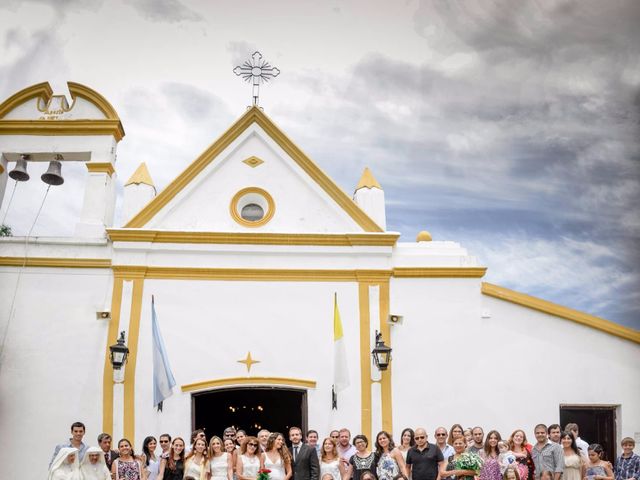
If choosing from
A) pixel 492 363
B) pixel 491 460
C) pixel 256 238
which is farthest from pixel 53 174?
pixel 491 460

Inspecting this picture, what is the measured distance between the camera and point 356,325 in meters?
13.4

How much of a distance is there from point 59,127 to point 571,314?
35.4 ft

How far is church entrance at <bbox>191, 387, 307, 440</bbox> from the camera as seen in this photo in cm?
1848

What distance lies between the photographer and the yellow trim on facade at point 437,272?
13672 millimetres

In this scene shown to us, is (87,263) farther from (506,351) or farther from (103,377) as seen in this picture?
(506,351)

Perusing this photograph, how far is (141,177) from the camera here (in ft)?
47.0

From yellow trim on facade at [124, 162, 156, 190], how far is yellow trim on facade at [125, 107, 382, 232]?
77 cm

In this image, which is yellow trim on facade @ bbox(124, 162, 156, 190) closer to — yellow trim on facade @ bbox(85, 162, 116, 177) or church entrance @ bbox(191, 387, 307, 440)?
yellow trim on facade @ bbox(85, 162, 116, 177)

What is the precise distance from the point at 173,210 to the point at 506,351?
274 inches

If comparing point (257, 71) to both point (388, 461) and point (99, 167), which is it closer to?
point (99, 167)

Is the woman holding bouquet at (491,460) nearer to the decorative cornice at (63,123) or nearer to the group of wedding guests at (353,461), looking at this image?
the group of wedding guests at (353,461)

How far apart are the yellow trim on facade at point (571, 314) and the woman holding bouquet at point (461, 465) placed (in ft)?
13.9

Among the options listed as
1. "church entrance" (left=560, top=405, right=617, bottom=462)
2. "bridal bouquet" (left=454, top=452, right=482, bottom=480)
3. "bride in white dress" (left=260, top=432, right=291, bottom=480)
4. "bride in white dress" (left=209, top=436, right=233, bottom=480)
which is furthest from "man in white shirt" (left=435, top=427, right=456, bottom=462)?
"church entrance" (left=560, top=405, right=617, bottom=462)

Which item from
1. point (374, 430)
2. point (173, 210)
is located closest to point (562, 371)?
point (374, 430)
